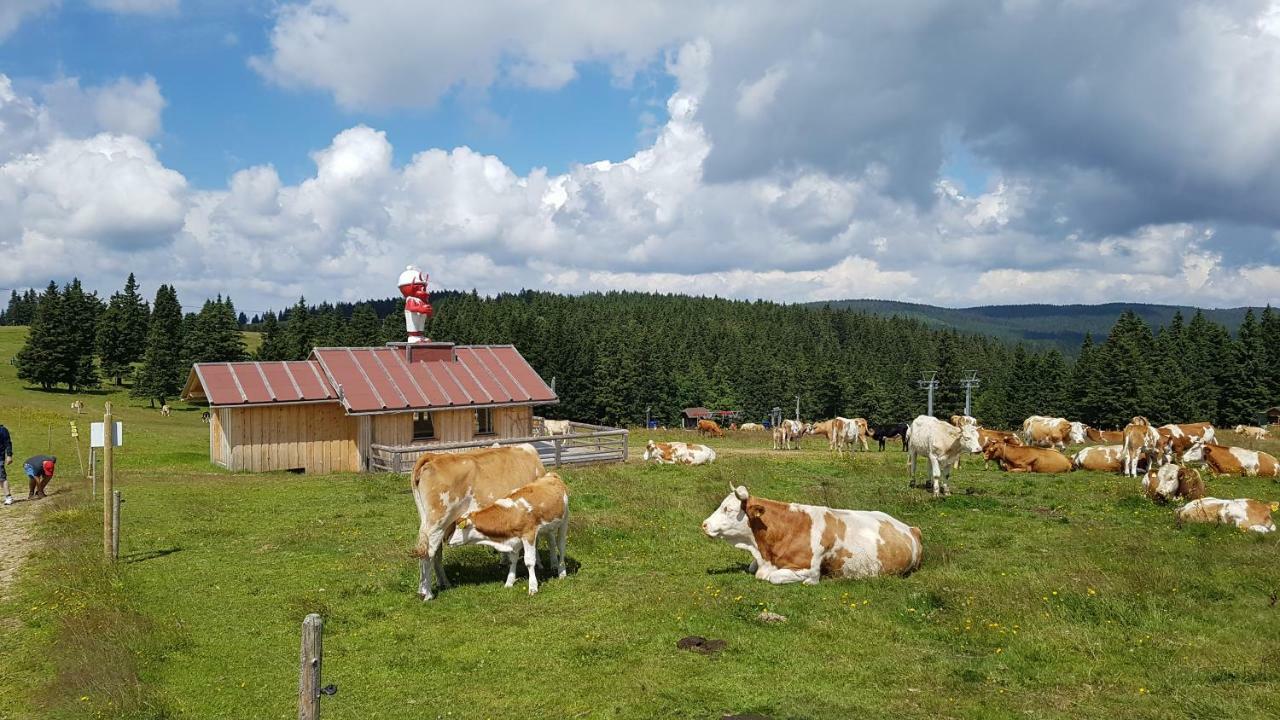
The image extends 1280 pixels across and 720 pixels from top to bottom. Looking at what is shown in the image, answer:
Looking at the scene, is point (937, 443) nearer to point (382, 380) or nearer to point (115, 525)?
point (115, 525)

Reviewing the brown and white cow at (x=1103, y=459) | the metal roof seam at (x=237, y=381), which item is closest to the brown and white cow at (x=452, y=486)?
the metal roof seam at (x=237, y=381)

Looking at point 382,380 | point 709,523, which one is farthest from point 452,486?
point 382,380

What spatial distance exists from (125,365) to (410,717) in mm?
91854

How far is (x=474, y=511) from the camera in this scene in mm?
13344

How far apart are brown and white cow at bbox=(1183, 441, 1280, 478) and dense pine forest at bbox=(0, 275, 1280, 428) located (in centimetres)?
6719

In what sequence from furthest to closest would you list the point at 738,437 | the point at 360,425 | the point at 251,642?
1. the point at 738,437
2. the point at 360,425
3. the point at 251,642

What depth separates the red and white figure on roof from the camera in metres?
34.8

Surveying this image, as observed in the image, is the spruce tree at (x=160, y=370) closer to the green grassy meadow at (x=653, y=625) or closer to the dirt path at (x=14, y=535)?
the dirt path at (x=14, y=535)

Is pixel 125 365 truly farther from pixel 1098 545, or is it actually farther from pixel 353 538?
pixel 1098 545

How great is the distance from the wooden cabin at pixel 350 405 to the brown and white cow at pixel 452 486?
50.6ft

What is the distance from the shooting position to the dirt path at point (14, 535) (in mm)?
13905

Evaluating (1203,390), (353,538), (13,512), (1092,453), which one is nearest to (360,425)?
(13,512)

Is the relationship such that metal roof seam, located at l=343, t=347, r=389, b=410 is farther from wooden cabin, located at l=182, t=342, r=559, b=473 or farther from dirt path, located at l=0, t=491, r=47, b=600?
dirt path, located at l=0, t=491, r=47, b=600

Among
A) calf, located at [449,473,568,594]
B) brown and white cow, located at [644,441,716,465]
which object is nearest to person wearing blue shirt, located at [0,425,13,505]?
calf, located at [449,473,568,594]
